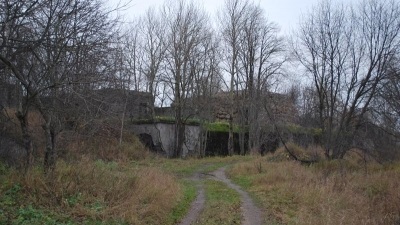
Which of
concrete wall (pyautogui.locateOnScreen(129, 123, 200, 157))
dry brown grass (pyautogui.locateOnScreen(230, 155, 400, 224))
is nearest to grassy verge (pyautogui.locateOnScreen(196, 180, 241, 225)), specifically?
dry brown grass (pyautogui.locateOnScreen(230, 155, 400, 224))

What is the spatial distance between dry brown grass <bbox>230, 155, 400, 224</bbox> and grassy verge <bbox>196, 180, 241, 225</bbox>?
3.07 ft

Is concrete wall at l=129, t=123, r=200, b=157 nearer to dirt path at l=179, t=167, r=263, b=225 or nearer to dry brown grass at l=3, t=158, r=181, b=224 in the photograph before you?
dirt path at l=179, t=167, r=263, b=225

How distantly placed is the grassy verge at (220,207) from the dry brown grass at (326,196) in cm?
94

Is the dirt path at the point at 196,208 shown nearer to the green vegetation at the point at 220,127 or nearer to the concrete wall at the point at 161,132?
the concrete wall at the point at 161,132

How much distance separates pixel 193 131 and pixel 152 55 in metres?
7.26

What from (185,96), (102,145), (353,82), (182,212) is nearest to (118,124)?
(102,145)

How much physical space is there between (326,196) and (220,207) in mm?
3648

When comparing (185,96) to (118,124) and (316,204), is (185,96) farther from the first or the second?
(316,204)

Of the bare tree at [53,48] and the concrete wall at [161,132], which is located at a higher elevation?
the bare tree at [53,48]

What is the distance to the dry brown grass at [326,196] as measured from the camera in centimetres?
1007

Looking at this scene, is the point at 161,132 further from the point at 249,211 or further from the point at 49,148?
the point at 249,211

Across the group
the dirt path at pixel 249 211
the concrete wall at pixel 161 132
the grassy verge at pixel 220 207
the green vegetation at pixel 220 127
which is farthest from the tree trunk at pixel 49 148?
the green vegetation at pixel 220 127

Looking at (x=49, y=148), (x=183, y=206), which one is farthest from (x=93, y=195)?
(x=183, y=206)

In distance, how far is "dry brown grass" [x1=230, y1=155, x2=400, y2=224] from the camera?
10.1 meters
